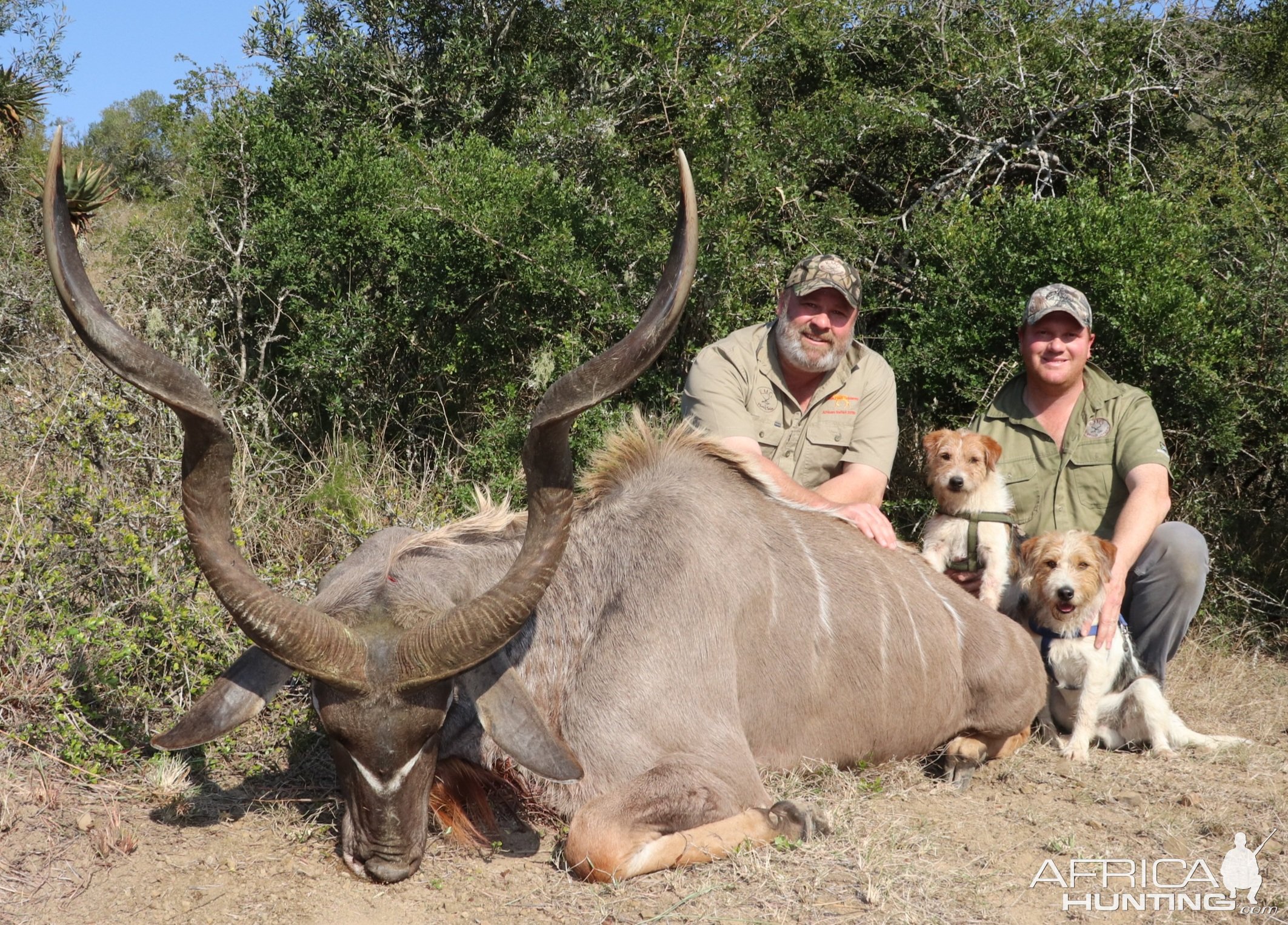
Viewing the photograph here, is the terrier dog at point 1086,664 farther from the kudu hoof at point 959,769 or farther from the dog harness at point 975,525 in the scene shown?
the kudu hoof at point 959,769

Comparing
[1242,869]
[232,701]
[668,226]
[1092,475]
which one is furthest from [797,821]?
[668,226]

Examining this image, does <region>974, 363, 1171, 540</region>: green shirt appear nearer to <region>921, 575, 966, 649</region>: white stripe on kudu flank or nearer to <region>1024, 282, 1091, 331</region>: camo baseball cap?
<region>1024, 282, 1091, 331</region>: camo baseball cap

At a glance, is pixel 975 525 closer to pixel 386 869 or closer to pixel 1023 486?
pixel 1023 486

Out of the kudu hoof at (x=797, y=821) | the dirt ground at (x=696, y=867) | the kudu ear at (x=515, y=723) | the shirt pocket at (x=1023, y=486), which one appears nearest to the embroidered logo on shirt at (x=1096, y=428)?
the shirt pocket at (x=1023, y=486)

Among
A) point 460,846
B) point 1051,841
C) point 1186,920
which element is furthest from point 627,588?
point 1186,920

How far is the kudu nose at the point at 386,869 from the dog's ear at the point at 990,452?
3.50 metres

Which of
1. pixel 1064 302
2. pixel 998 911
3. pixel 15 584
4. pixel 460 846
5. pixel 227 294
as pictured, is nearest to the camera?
pixel 998 911

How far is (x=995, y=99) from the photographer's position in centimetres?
807

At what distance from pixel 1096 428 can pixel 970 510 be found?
79 centimetres

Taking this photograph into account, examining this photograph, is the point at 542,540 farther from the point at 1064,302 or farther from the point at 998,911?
the point at 1064,302

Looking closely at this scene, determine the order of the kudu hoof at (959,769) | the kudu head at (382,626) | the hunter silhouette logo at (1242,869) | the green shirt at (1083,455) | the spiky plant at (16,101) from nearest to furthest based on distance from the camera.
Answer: the kudu head at (382,626), the hunter silhouette logo at (1242,869), the kudu hoof at (959,769), the green shirt at (1083,455), the spiky plant at (16,101)

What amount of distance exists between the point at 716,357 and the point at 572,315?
4.65ft

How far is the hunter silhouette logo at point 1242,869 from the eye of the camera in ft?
13.1

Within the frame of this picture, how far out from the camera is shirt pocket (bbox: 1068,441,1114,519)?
237 inches
